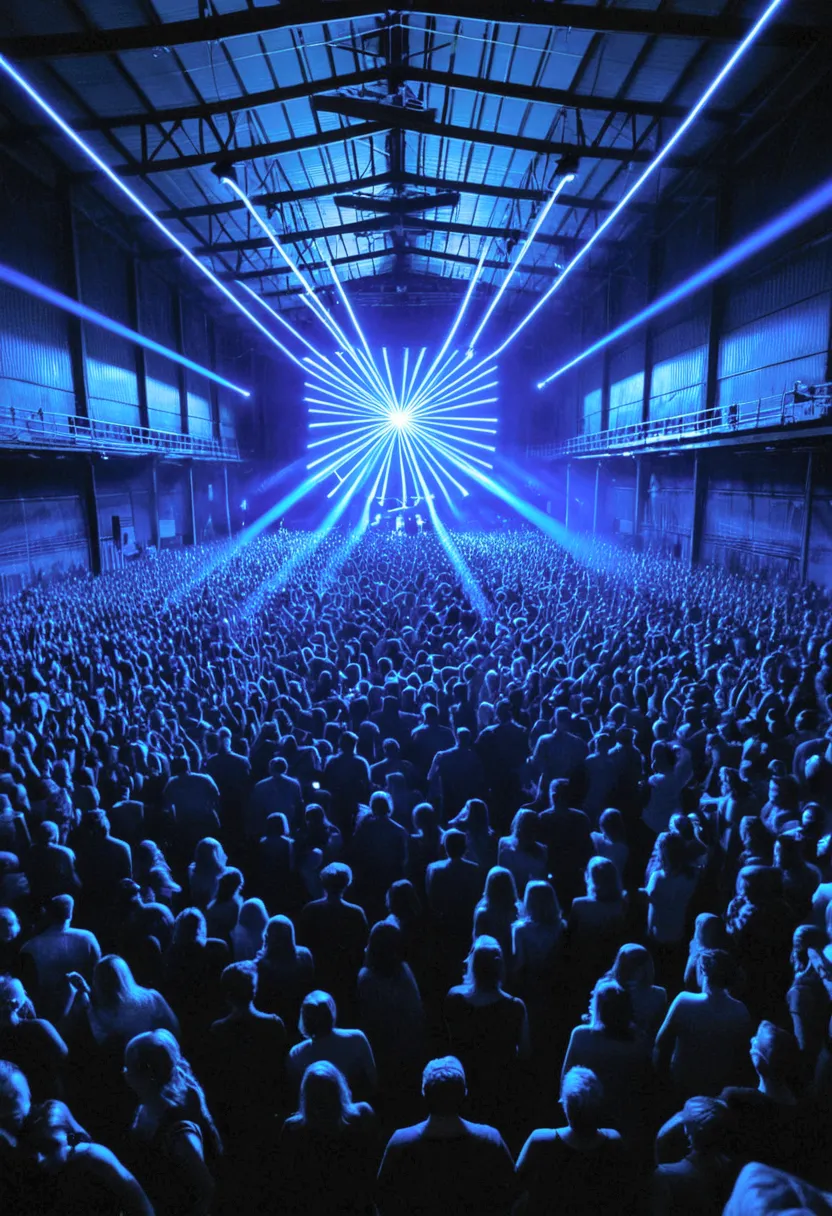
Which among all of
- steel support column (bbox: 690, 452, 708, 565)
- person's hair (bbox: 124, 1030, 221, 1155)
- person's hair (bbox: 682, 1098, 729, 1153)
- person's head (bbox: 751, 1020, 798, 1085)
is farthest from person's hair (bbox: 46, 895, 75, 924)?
steel support column (bbox: 690, 452, 708, 565)

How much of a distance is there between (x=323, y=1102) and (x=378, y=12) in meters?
14.6

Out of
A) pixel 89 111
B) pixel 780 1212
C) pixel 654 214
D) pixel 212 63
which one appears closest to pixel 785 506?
pixel 654 214

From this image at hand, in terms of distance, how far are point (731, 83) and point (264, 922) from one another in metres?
19.1

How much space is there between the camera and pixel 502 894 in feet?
12.1

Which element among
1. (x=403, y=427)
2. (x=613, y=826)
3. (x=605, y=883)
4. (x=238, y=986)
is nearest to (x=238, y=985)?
(x=238, y=986)

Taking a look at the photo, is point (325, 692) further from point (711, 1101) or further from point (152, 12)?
point (152, 12)

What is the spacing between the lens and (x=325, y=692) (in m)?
7.74

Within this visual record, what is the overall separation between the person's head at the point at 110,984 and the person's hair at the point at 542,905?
6.22 feet

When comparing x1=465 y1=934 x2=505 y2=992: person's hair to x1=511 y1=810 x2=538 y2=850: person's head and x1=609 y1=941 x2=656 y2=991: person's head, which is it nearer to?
x1=609 y1=941 x2=656 y2=991: person's head

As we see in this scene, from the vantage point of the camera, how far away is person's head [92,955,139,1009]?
296cm

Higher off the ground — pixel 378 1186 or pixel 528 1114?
pixel 378 1186

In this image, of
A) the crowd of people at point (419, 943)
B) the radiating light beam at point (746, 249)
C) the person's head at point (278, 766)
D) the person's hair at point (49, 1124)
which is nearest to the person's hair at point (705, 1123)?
the crowd of people at point (419, 943)

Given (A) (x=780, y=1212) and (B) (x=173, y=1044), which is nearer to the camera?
(A) (x=780, y=1212)

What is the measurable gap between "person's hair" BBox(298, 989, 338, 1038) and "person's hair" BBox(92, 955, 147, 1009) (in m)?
0.81
